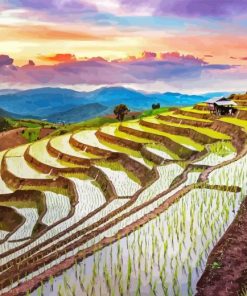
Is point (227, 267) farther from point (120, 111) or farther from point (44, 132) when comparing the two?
point (120, 111)

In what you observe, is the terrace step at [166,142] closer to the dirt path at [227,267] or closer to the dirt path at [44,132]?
the dirt path at [227,267]

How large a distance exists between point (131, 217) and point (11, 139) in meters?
36.2

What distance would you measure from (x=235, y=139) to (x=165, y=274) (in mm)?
13701

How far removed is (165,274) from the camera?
624 centimetres

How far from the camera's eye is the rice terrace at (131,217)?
20.2 ft

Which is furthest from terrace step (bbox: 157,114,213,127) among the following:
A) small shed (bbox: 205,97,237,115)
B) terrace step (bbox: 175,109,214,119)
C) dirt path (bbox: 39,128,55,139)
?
dirt path (bbox: 39,128,55,139)

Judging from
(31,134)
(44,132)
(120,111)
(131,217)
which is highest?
(131,217)

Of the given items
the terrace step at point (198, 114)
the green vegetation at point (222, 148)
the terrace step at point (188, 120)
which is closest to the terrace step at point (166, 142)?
the green vegetation at point (222, 148)

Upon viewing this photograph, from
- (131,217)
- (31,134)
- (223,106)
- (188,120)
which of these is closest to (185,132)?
(188,120)

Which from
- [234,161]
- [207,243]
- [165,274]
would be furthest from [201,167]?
[165,274]

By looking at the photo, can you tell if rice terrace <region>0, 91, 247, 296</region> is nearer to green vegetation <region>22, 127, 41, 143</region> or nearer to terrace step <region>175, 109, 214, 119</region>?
terrace step <region>175, 109, 214, 119</region>

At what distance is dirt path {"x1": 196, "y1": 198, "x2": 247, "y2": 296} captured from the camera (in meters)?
5.70

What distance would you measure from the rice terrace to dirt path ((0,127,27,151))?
17.1 meters

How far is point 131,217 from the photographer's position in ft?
31.3
